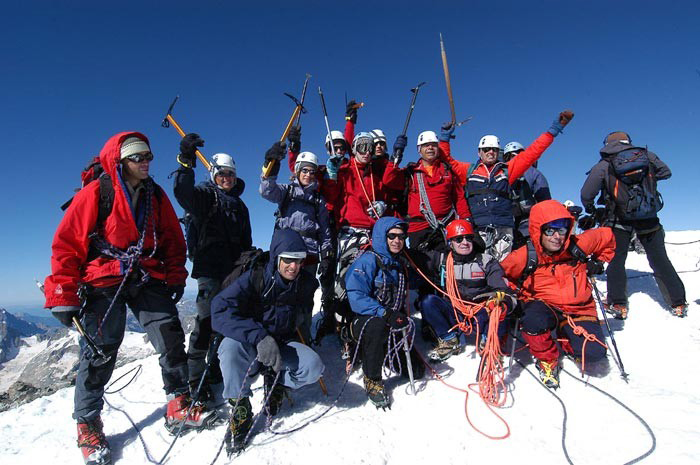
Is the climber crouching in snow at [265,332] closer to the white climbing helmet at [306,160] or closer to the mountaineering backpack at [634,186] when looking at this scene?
the white climbing helmet at [306,160]

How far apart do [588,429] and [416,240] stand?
10.5 ft

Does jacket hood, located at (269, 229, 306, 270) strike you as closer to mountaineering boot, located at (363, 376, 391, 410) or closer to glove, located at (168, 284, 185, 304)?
glove, located at (168, 284, 185, 304)

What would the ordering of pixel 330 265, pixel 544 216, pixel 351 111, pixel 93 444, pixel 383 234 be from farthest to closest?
1. pixel 351 111
2. pixel 330 265
3. pixel 383 234
4. pixel 544 216
5. pixel 93 444

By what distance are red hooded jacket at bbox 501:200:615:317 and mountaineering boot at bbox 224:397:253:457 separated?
359cm

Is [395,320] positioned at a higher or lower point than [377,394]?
higher

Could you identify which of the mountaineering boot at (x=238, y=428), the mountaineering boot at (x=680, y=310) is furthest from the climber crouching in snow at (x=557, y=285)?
the mountaineering boot at (x=238, y=428)

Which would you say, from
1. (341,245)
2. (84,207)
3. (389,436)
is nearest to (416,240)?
(341,245)

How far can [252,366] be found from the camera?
347cm

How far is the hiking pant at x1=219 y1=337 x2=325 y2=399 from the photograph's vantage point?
3324 mm

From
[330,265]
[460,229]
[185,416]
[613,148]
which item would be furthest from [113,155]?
[613,148]

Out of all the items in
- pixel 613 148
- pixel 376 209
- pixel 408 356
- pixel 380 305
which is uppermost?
pixel 613 148

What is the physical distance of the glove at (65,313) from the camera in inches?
118

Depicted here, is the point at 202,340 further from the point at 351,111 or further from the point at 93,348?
the point at 351,111

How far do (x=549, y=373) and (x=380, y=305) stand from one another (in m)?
2.04
